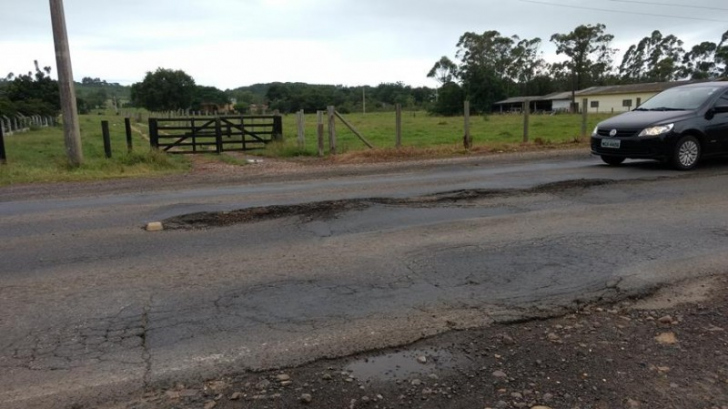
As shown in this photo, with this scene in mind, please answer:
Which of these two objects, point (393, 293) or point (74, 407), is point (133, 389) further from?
point (393, 293)

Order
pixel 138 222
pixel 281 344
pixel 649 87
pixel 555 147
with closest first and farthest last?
pixel 281 344, pixel 138 222, pixel 555 147, pixel 649 87

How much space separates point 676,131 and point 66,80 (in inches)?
549

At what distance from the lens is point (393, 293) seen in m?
4.38

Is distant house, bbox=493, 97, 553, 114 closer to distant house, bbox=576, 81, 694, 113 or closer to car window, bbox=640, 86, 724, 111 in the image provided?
distant house, bbox=576, 81, 694, 113

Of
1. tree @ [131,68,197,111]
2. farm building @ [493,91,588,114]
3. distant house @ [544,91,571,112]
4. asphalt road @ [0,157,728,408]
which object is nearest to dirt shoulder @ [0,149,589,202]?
asphalt road @ [0,157,728,408]

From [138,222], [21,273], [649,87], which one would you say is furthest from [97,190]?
[649,87]

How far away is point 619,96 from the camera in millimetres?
76188

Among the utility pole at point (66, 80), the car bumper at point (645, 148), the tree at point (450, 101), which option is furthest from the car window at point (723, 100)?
the tree at point (450, 101)

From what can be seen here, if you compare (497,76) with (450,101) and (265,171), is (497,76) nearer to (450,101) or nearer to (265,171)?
(450,101)

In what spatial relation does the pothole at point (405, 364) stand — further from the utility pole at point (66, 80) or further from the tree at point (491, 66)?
the tree at point (491, 66)

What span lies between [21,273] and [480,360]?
14.1 feet

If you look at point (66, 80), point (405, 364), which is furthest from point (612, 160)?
point (66, 80)

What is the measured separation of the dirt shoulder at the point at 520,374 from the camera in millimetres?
2861

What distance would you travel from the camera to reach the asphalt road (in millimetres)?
3449
